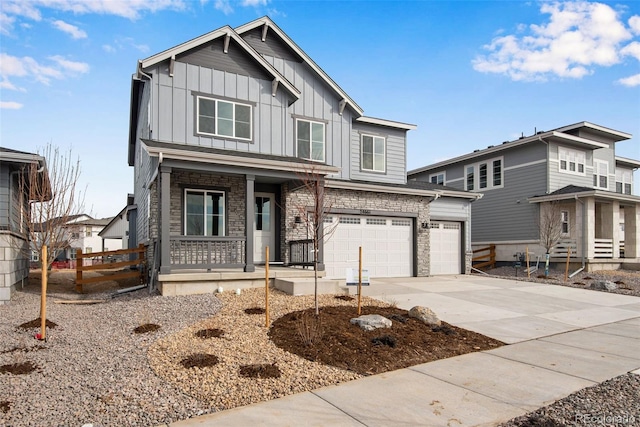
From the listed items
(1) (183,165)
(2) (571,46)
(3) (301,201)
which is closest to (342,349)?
(1) (183,165)

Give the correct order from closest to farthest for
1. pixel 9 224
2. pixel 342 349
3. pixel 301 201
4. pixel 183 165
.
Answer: pixel 342 349, pixel 183 165, pixel 9 224, pixel 301 201

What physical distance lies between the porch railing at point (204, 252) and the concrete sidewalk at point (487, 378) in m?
4.81

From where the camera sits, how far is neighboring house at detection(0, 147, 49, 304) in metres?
10.0

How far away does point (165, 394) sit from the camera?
448cm

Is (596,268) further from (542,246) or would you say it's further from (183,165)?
(183,165)

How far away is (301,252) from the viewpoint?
13.0m

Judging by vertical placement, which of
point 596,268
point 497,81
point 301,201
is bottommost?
point 596,268

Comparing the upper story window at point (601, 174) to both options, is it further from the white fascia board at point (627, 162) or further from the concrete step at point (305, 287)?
the concrete step at point (305, 287)

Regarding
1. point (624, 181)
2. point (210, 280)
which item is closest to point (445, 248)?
point (210, 280)

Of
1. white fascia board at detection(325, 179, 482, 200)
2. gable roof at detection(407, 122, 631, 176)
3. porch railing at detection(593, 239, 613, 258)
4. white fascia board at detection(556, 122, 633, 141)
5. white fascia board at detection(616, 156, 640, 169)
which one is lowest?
porch railing at detection(593, 239, 613, 258)

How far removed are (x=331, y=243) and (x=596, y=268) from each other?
46.6 feet

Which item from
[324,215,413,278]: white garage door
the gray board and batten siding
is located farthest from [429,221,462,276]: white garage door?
the gray board and batten siding

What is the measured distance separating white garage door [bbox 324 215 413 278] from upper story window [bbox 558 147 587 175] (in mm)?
11105

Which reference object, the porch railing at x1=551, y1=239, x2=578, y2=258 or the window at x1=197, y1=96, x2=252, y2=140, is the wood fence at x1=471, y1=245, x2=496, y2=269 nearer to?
the porch railing at x1=551, y1=239, x2=578, y2=258
